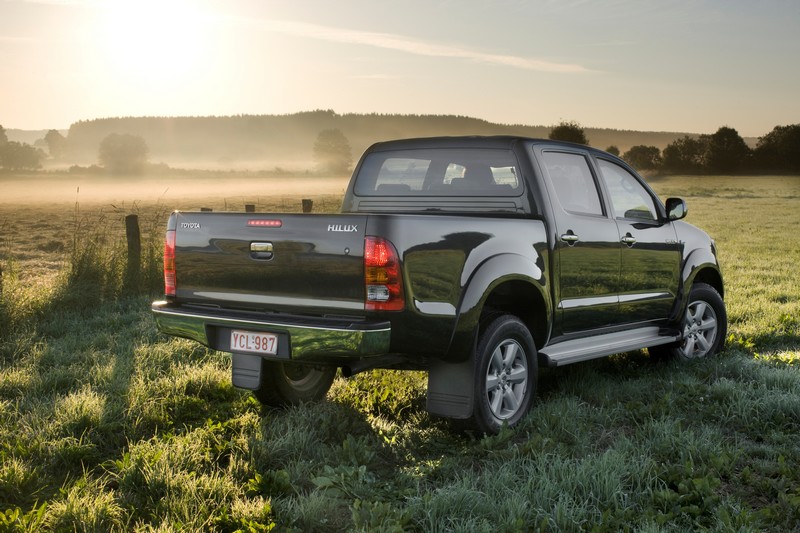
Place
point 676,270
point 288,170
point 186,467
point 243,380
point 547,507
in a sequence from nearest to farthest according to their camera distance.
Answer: point 547,507
point 186,467
point 243,380
point 676,270
point 288,170

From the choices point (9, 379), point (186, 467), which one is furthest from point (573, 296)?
point (9, 379)

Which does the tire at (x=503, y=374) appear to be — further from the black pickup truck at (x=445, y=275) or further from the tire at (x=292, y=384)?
the tire at (x=292, y=384)

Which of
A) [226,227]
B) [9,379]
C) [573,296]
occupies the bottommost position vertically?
[9,379]

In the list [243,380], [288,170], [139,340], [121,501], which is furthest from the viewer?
[288,170]

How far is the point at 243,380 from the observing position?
5.23 meters

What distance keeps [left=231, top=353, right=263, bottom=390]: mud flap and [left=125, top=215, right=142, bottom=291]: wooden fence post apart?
641 centimetres

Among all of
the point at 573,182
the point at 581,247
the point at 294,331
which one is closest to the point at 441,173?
the point at 573,182

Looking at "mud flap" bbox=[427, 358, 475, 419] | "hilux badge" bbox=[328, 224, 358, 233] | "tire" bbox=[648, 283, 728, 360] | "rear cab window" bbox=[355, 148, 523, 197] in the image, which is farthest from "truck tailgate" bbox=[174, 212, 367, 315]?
"tire" bbox=[648, 283, 728, 360]

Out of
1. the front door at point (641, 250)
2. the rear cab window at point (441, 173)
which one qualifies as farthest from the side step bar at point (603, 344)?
the rear cab window at point (441, 173)

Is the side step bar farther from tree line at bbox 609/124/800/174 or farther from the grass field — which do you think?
tree line at bbox 609/124/800/174

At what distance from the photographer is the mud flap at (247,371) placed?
5164mm

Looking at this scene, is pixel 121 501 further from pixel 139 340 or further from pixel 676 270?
pixel 676 270

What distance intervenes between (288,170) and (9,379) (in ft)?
307

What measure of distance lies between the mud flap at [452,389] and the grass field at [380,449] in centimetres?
22
